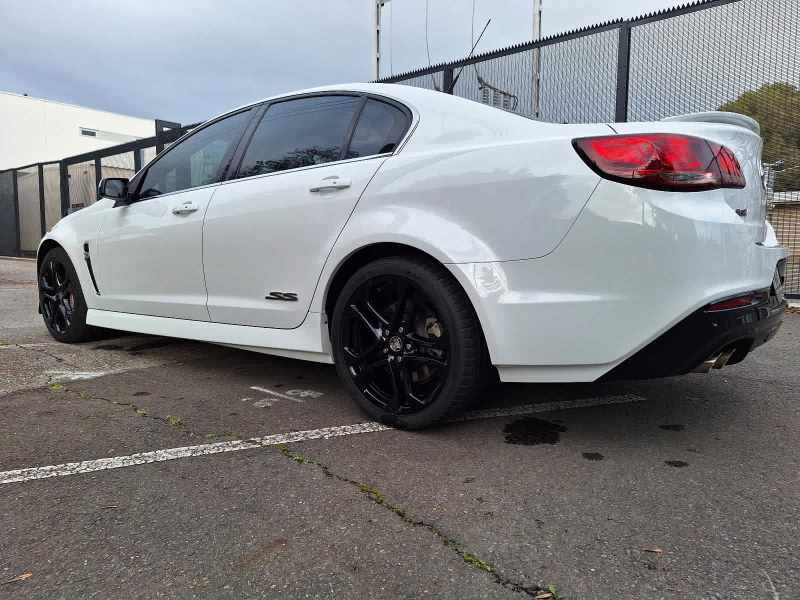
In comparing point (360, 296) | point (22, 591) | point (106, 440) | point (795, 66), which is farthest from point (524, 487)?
point (795, 66)

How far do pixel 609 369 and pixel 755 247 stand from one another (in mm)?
730

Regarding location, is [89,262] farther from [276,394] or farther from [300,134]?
[300,134]

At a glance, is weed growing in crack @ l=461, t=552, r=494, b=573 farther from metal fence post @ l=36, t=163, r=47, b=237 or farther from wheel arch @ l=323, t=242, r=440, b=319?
metal fence post @ l=36, t=163, r=47, b=237

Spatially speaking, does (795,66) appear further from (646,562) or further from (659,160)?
(646,562)

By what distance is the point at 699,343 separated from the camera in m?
1.99

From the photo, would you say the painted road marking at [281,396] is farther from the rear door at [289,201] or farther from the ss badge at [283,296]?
the ss badge at [283,296]

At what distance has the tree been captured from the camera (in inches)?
222

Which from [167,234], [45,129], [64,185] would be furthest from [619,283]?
[45,129]

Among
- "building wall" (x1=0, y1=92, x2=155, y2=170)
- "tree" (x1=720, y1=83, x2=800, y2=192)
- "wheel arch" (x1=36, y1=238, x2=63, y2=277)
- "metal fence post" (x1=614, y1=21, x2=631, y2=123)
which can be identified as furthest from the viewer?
"building wall" (x1=0, y1=92, x2=155, y2=170)

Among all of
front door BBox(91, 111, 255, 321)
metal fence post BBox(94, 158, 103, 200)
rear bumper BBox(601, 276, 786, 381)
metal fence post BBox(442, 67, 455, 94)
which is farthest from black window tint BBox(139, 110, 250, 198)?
metal fence post BBox(94, 158, 103, 200)

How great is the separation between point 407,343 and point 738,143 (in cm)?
153

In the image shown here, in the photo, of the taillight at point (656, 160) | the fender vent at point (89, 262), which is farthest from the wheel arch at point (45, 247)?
the taillight at point (656, 160)

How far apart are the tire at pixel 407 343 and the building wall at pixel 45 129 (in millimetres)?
36873

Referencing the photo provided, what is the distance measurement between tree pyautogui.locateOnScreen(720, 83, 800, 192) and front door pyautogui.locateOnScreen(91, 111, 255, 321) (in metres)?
5.05
